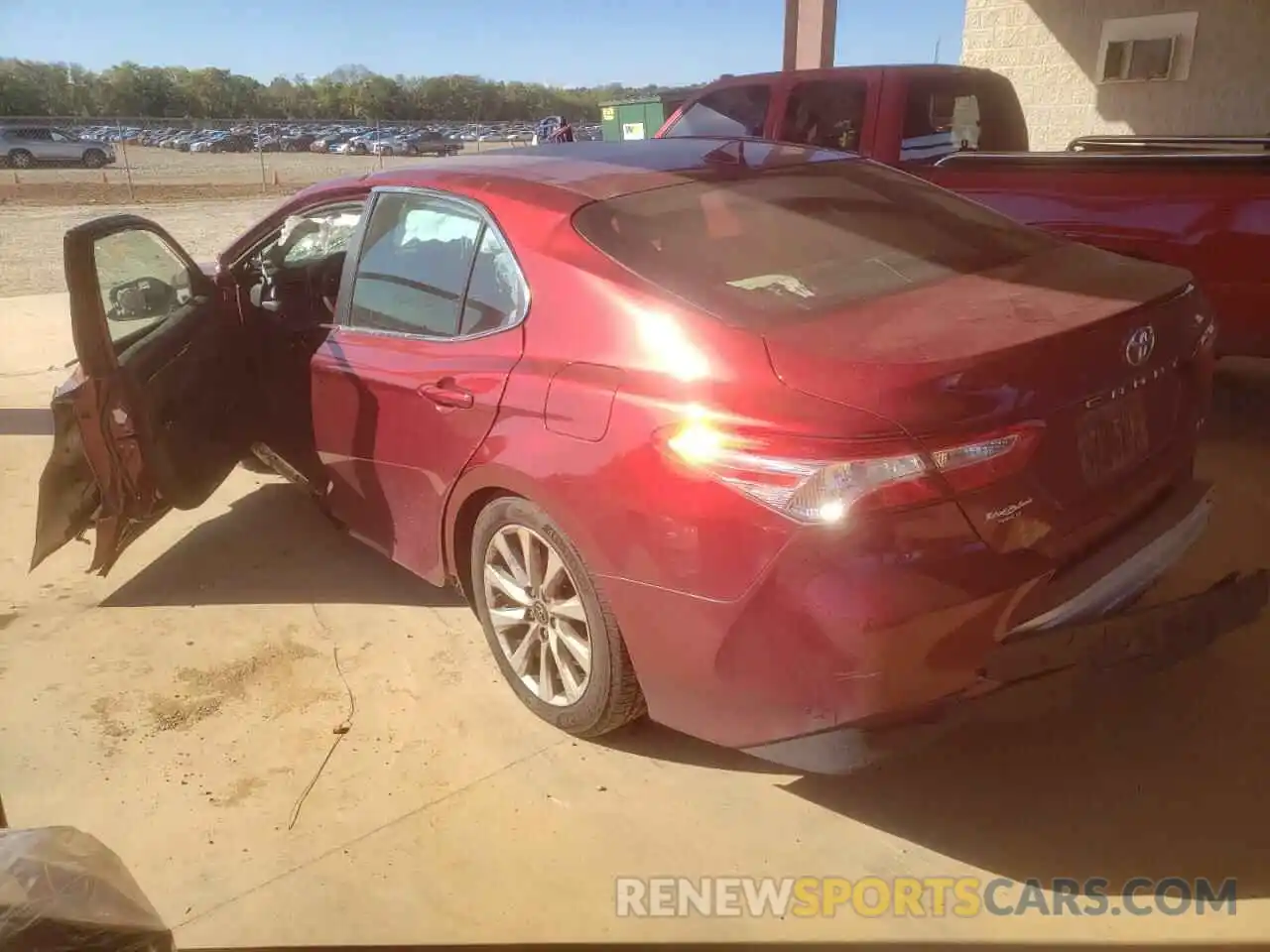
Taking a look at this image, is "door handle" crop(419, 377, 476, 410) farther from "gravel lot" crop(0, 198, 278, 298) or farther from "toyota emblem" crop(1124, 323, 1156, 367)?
"gravel lot" crop(0, 198, 278, 298)

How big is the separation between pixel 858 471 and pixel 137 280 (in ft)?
10.5

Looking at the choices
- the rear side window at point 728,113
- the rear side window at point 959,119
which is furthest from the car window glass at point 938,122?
the rear side window at point 728,113

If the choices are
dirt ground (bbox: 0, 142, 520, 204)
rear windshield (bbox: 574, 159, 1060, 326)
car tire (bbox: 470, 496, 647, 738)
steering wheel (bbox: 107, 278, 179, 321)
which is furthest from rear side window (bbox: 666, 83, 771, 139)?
dirt ground (bbox: 0, 142, 520, 204)

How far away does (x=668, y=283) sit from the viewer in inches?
98.1

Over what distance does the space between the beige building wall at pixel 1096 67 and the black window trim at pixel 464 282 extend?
1059 centimetres

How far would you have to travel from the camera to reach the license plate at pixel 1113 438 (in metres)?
2.27

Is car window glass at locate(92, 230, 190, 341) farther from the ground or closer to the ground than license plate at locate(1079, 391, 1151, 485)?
farther from the ground

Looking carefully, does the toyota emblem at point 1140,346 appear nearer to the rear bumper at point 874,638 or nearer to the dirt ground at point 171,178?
the rear bumper at point 874,638

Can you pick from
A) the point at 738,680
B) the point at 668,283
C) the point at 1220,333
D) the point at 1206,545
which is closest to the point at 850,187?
the point at 668,283

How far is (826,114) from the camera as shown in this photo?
6.30 m

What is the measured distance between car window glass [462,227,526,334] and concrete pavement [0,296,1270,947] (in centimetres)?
121

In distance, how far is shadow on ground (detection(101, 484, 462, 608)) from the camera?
3898 millimetres

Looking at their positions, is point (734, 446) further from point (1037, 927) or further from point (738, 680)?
point (1037, 927)

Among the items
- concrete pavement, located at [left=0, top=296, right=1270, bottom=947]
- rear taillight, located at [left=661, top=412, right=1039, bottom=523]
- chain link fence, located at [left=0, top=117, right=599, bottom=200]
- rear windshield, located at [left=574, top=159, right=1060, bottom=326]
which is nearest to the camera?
rear taillight, located at [left=661, top=412, right=1039, bottom=523]
